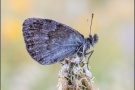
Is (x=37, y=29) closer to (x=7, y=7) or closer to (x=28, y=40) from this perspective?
(x=28, y=40)

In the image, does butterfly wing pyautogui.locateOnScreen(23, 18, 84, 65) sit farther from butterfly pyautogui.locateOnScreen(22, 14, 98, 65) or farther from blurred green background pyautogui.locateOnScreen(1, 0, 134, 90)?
blurred green background pyautogui.locateOnScreen(1, 0, 134, 90)

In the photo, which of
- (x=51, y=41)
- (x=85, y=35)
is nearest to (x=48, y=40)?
(x=51, y=41)

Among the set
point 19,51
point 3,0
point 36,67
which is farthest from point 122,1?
point 36,67

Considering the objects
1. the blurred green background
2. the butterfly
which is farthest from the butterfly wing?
the blurred green background

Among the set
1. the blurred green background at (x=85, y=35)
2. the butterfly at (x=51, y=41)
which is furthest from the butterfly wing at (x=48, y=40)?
the blurred green background at (x=85, y=35)

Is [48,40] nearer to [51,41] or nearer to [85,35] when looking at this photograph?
[51,41]

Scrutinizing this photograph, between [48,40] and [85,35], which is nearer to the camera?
[48,40]

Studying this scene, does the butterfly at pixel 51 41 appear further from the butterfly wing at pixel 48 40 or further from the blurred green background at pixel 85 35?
the blurred green background at pixel 85 35
